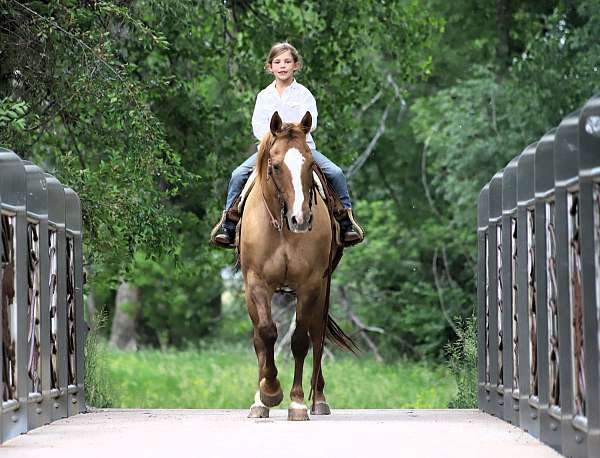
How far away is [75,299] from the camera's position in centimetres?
1273

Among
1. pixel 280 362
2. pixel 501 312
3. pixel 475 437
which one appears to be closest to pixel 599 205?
pixel 475 437

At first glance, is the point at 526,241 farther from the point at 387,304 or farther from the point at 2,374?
the point at 387,304

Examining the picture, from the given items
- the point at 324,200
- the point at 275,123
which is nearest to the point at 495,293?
the point at 324,200

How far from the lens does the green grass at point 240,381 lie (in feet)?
88.7

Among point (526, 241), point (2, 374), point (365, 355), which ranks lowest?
point (365, 355)

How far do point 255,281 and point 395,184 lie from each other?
96.7 ft

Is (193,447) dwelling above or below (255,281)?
below

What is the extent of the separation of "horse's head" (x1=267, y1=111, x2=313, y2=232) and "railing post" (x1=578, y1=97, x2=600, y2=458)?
12.0ft

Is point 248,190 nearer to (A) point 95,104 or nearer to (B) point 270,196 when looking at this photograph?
(B) point 270,196

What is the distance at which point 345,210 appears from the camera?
12.5 m

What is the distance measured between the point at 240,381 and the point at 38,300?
776 inches

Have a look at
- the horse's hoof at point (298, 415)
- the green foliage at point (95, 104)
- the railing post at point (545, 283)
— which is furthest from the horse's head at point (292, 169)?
the green foliage at point (95, 104)

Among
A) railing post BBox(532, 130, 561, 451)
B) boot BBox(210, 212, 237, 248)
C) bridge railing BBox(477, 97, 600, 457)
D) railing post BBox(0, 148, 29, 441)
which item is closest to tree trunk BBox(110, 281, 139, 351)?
boot BBox(210, 212, 237, 248)

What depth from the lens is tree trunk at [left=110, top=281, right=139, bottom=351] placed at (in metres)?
43.1
